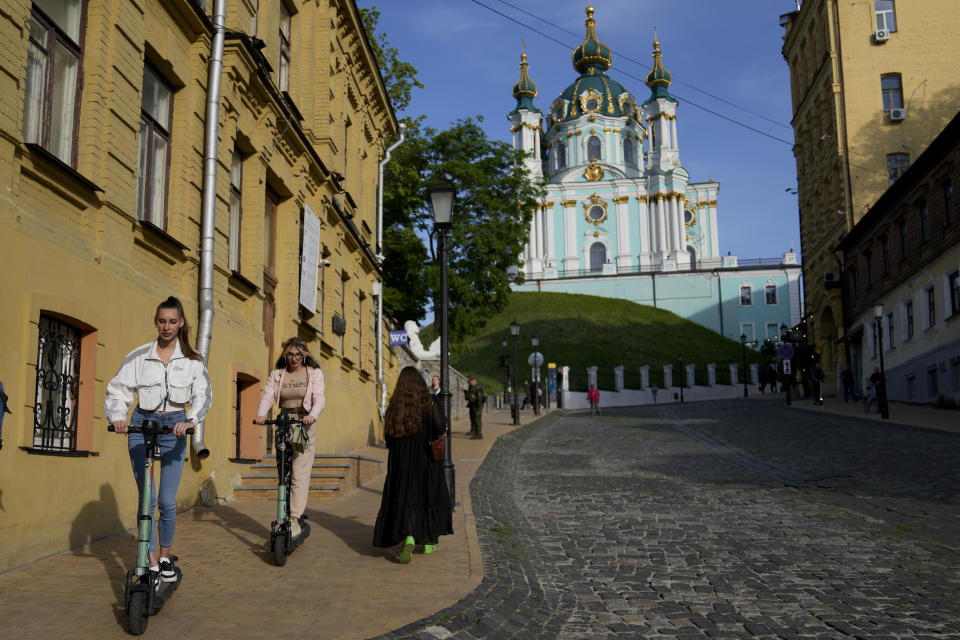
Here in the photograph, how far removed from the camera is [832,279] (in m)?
41.3

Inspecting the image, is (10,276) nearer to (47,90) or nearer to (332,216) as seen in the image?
(47,90)

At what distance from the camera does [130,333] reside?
8.81 m

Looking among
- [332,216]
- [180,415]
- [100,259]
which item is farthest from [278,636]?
[332,216]

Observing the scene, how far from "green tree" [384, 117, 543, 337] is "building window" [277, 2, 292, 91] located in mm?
13857

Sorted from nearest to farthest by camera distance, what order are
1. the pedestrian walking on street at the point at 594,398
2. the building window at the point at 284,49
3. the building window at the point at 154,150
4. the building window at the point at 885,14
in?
the building window at the point at 154,150 < the building window at the point at 284,49 < the pedestrian walking on street at the point at 594,398 < the building window at the point at 885,14

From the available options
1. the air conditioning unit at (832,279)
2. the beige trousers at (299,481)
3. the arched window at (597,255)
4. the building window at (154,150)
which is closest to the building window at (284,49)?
the building window at (154,150)

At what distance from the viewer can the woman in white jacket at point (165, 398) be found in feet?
18.5

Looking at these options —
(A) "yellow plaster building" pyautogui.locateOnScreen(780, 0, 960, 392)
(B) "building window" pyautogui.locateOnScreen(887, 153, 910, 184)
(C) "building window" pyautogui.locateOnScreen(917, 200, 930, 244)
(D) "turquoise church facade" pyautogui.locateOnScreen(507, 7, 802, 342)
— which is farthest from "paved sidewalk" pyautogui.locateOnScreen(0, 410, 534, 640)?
(D) "turquoise church facade" pyautogui.locateOnScreen(507, 7, 802, 342)

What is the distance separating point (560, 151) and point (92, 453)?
99446 mm

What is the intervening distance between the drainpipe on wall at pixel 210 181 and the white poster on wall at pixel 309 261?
3808mm

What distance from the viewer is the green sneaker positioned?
744cm

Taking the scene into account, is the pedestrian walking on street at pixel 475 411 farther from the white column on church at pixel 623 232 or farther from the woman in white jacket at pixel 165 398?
the white column on church at pixel 623 232

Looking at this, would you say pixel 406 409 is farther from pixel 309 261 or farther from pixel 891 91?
pixel 891 91

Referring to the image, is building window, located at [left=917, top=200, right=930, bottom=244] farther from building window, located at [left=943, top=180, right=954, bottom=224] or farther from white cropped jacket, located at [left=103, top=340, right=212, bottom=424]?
white cropped jacket, located at [left=103, top=340, right=212, bottom=424]
